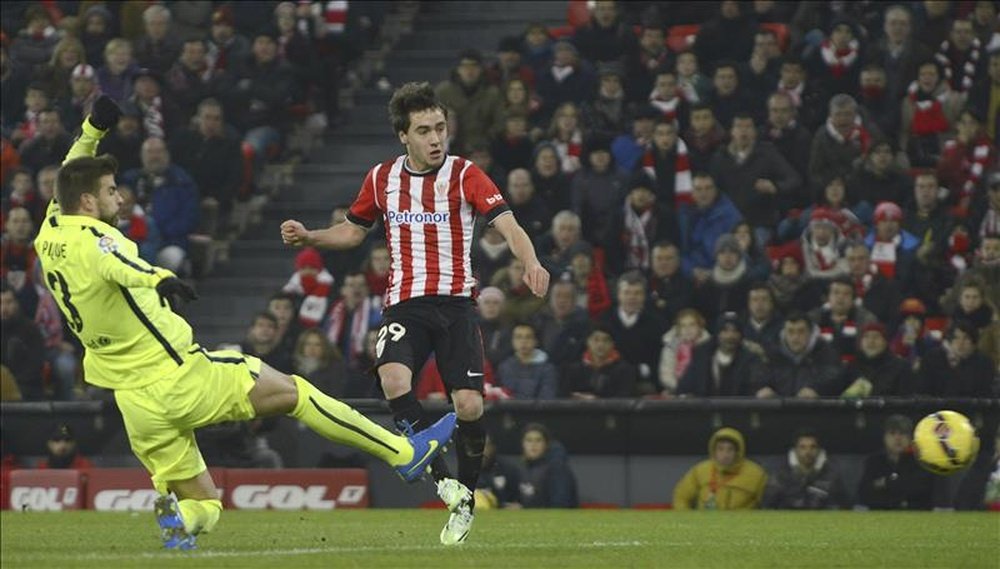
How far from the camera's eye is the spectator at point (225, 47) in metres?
21.9

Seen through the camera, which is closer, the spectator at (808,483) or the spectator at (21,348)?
the spectator at (808,483)

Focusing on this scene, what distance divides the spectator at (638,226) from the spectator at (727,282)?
777 millimetres

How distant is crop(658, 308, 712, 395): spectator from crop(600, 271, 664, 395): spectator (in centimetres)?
24

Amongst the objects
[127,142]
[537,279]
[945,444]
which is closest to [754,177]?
[127,142]

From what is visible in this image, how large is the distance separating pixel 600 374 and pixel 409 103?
6387mm

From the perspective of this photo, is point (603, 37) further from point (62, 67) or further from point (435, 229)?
point (435, 229)

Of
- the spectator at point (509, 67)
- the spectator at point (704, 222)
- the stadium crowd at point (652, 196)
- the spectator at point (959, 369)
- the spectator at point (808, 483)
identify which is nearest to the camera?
the spectator at point (808, 483)

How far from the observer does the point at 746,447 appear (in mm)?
15938

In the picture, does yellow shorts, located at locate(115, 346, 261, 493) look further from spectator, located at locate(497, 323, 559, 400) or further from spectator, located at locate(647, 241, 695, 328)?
spectator, located at locate(647, 241, 695, 328)

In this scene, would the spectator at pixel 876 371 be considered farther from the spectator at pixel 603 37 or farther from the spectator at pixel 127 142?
the spectator at pixel 127 142

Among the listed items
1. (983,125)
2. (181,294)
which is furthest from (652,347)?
(181,294)

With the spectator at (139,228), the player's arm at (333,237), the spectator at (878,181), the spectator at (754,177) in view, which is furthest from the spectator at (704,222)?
the player's arm at (333,237)

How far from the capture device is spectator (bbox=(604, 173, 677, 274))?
18.4 metres

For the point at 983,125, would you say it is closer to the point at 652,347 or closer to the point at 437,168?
the point at 652,347
